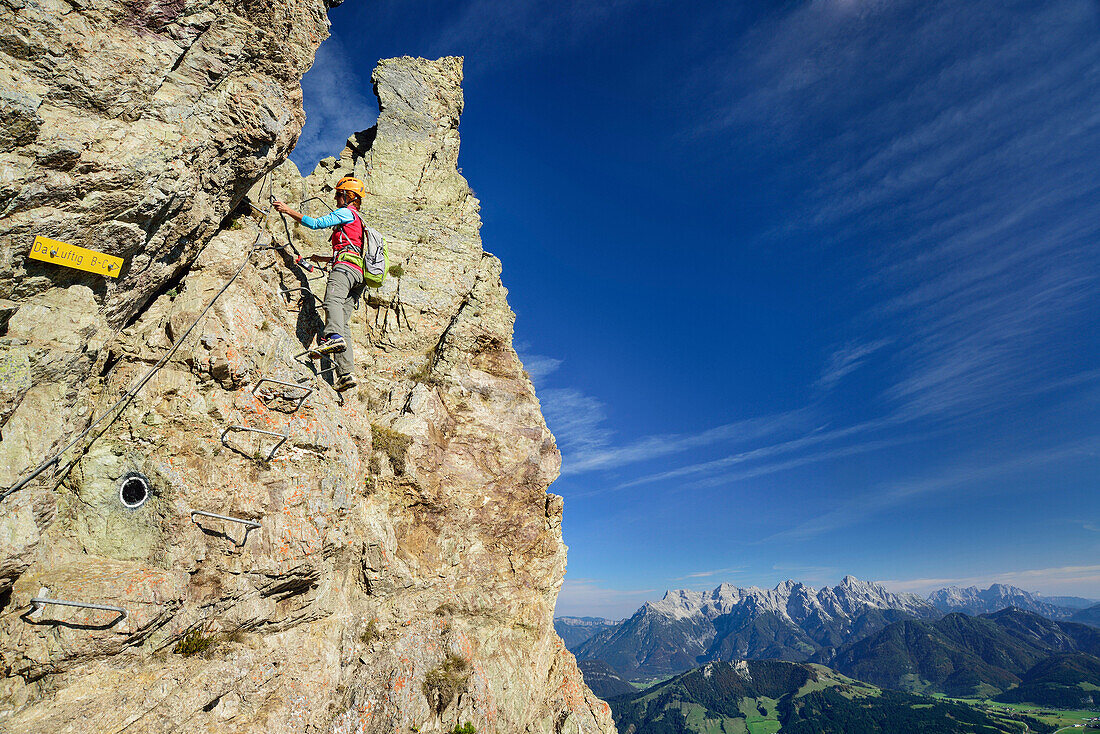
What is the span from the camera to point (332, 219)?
41.3 feet

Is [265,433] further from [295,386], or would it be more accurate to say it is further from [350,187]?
[350,187]

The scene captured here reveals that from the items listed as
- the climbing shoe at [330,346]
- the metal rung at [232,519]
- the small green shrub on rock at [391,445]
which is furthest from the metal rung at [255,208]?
the metal rung at [232,519]

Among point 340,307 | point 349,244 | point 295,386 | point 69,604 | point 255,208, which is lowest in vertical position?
point 69,604

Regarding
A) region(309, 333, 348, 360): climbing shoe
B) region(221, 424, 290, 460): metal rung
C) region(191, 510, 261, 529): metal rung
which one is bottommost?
region(191, 510, 261, 529): metal rung

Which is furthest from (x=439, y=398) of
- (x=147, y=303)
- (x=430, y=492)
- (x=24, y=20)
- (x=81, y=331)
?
(x=24, y=20)

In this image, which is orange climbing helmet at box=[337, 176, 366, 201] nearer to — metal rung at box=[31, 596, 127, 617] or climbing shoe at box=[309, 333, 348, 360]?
climbing shoe at box=[309, 333, 348, 360]

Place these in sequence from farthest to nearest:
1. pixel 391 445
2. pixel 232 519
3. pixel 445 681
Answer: pixel 391 445
pixel 445 681
pixel 232 519

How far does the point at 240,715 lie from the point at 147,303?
26.2 feet

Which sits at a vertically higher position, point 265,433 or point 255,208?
point 255,208

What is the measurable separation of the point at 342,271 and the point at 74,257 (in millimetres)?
5927

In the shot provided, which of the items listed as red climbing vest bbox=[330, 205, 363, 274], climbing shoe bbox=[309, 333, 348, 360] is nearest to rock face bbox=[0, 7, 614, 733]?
climbing shoe bbox=[309, 333, 348, 360]

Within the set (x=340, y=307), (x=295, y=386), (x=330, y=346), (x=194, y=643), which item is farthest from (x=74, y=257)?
(x=194, y=643)

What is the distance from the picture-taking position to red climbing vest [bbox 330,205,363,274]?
42.5 feet

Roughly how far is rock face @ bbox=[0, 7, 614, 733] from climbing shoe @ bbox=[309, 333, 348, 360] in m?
0.58
